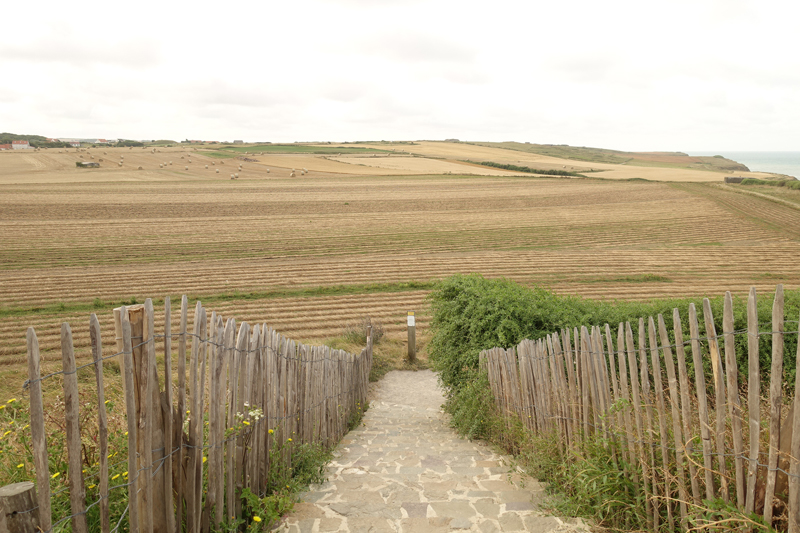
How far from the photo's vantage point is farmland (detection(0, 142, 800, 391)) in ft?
61.9

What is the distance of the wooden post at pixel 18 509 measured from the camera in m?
2.34

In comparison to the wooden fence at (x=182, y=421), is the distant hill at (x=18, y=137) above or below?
above

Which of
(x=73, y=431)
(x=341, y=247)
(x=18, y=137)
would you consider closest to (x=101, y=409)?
(x=73, y=431)

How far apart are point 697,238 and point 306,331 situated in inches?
970

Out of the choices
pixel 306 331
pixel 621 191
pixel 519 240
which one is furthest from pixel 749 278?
pixel 621 191

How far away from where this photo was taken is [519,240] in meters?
31.3

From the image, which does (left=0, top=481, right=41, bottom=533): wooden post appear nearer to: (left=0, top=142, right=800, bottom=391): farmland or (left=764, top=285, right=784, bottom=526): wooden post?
(left=764, top=285, right=784, bottom=526): wooden post

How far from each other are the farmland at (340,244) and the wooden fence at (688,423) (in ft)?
27.0

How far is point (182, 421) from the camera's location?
332 centimetres

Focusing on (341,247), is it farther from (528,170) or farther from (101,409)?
(528,170)

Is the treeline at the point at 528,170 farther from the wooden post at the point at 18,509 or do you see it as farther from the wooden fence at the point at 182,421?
the wooden post at the point at 18,509

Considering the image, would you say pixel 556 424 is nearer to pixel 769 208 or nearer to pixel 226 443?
pixel 226 443

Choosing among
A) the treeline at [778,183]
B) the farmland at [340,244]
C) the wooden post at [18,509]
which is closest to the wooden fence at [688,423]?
the wooden post at [18,509]

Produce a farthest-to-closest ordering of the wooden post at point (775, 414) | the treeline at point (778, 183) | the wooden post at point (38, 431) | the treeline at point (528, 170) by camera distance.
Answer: the treeline at point (528, 170) < the treeline at point (778, 183) < the wooden post at point (775, 414) < the wooden post at point (38, 431)
